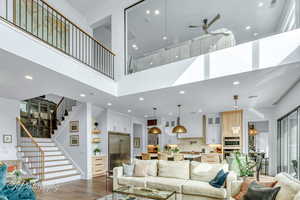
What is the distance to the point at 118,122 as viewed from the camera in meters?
9.44

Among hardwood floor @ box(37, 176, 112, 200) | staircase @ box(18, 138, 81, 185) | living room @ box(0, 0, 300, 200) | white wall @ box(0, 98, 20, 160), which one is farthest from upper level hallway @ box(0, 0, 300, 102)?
hardwood floor @ box(37, 176, 112, 200)

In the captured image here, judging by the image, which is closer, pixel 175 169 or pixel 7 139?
pixel 175 169

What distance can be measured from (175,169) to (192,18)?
212 inches

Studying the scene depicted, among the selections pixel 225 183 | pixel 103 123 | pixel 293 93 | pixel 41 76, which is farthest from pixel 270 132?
pixel 41 76

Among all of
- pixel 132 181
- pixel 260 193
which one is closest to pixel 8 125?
pixel 132 181

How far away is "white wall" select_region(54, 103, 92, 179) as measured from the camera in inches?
286

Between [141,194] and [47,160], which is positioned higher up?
[141,194]

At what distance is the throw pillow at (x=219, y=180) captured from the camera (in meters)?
4.05

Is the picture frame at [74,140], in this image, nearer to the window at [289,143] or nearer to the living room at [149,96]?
the living room at [149,96]

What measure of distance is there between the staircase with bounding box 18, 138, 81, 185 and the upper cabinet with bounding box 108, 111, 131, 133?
225 cm

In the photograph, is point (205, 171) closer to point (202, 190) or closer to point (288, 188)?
point (202, 190)

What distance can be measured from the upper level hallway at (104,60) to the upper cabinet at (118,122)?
7.62 ft

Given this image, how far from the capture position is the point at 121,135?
378 inches

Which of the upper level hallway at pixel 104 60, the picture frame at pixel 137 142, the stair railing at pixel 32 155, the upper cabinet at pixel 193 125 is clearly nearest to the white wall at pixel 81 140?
the stair railing at pixel 32 155
